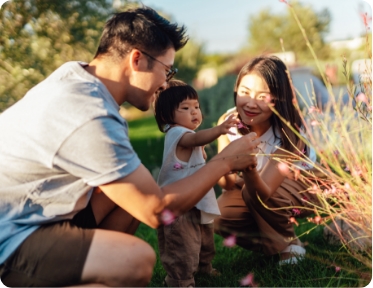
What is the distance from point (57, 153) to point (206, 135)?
0.98 m

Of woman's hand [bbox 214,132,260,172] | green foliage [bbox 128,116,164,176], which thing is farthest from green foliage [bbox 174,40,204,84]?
woman's hand [bbox 214,132,260,172]

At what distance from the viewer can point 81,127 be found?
2.32m

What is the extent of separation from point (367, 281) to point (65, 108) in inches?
73.9

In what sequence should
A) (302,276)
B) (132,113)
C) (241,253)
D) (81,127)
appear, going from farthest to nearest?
(132,113) → (241,253) → (302,276) → (81,127)

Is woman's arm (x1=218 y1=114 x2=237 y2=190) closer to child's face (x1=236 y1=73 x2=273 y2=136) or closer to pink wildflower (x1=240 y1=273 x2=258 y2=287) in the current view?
child's face (x1=236 y1=73 x2=273 y2=136)

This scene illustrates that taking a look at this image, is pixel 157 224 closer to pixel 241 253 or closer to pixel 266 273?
pixel 266 273

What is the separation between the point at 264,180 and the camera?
344 centimetres

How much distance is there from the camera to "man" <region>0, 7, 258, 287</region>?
2.34 m

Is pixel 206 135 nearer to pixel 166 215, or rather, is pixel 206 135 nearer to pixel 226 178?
pixel 166 215

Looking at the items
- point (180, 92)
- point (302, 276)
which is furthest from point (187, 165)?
point (302, 276)

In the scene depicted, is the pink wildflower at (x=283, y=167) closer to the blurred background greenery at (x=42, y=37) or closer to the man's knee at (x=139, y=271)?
the man's knee at (x=139, y=271)

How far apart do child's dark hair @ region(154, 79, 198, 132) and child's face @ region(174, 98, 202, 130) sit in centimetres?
2

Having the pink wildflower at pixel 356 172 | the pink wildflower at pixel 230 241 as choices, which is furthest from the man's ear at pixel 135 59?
the pink wildflower at pixel 230 241

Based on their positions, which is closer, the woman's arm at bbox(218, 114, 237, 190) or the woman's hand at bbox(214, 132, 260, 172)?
the woman's hand at bbox(214, 132, 260, 172)
